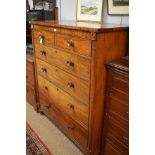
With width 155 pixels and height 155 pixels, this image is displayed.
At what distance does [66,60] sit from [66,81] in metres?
0.22

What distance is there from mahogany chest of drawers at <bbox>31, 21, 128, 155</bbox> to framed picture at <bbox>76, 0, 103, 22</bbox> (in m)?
0.38

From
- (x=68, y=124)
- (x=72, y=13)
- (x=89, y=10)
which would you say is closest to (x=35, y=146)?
(x=68, y=124)

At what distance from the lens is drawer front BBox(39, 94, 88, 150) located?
1715 mm

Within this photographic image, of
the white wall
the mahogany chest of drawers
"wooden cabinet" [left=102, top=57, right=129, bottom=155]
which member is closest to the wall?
the white wall

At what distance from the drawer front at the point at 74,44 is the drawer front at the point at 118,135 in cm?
64

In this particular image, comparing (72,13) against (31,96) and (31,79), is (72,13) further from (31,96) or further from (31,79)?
(31,96)

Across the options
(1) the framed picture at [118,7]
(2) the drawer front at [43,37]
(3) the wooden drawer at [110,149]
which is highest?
(1) the framed picture at [118,7]

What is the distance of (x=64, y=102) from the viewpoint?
6.15 ft

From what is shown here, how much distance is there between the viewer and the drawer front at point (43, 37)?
1.84 meters

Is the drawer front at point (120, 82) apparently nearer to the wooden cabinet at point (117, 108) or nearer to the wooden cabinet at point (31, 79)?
the wooden cabinet at point (117, 108)

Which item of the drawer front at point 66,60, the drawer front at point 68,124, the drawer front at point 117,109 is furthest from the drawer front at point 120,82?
the drawer front at point 68,124

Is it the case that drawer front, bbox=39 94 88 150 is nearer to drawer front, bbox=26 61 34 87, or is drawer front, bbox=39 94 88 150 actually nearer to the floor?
the floor

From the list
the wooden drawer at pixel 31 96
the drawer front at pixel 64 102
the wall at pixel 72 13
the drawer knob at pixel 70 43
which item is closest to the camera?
the drawer knob at pixel 70 43
